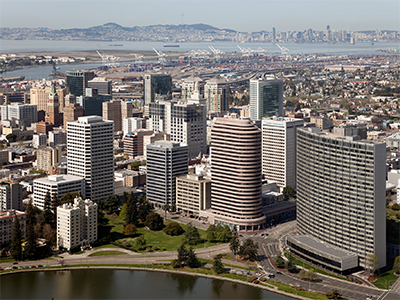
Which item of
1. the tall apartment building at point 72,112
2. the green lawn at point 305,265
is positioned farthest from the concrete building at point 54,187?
the tall apartment building at point 72,112

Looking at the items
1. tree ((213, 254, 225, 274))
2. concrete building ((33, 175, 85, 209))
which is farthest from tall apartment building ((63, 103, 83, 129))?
tree ((213, 254, 225, 274))

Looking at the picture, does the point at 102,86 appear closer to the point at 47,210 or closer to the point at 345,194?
the point at 47,210

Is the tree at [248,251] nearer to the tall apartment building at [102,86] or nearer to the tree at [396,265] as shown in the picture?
the tree at [396,265]

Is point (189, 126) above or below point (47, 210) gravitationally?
above

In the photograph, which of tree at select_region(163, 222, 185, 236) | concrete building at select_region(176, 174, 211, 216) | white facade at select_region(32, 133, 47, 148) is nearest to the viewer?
tree at select_region(163, 222, 185, 236)

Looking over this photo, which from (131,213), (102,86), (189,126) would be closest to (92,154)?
(131,213)

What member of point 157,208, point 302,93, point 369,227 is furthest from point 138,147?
point 302,93

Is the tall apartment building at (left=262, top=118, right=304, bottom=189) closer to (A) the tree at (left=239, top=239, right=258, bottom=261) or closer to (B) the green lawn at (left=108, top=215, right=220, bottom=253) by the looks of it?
(B) the green lawn at (left=108, top=215, right=220, bottom=253)
